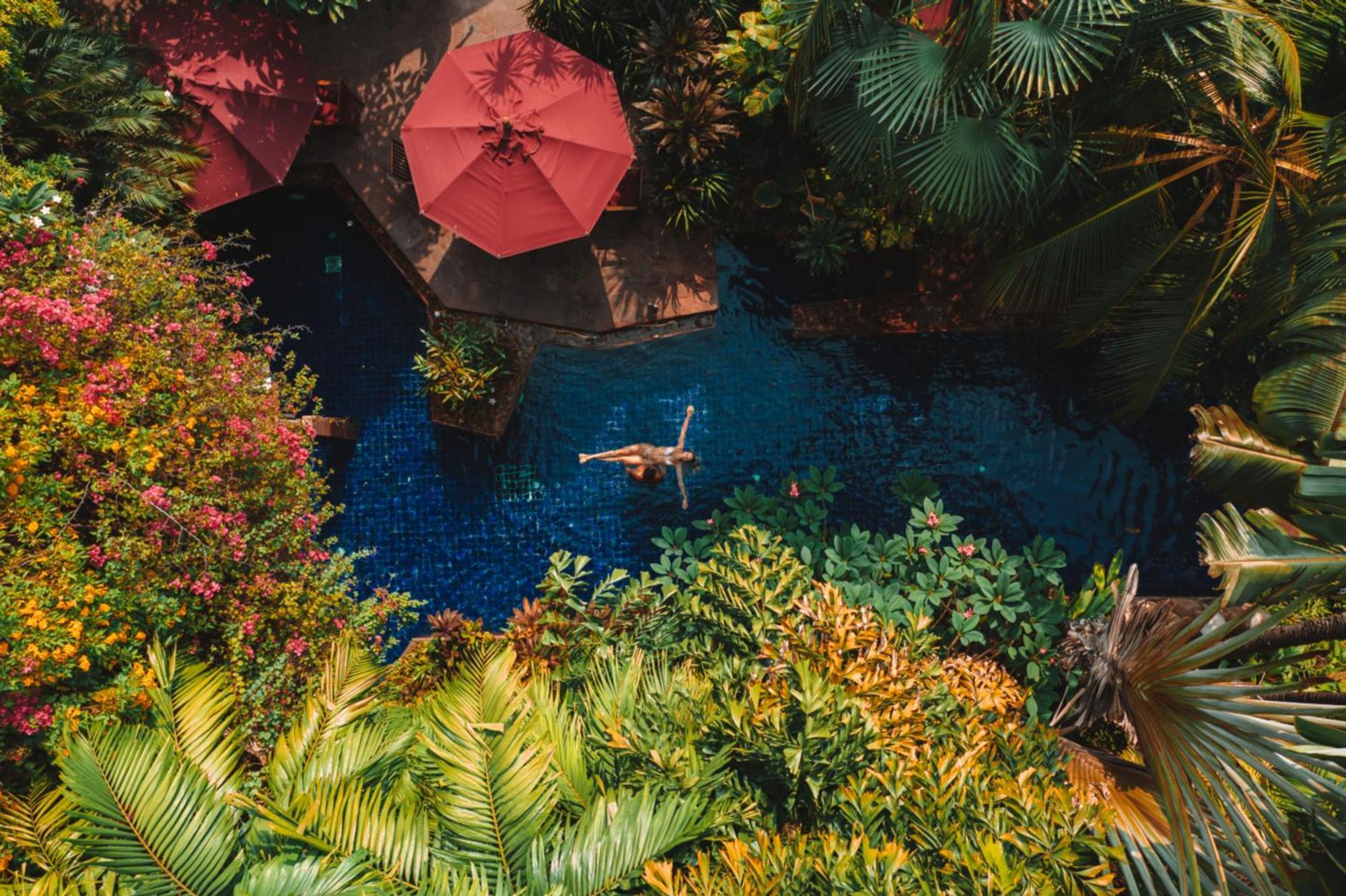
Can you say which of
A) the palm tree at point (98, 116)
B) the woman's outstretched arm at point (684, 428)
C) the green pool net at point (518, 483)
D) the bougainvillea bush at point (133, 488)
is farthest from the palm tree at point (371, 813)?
the palm tree at point (98, 116)

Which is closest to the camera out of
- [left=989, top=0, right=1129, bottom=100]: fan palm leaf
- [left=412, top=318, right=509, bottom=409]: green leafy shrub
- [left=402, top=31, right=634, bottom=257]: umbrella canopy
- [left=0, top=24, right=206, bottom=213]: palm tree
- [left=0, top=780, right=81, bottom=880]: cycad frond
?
[left=0, top=780, right=81, bottom=880]: cycad frond

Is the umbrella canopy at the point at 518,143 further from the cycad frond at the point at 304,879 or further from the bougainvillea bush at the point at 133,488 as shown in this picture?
the cycad frond at the point at 304,879

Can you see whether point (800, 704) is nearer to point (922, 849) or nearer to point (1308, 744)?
point (922, 849)

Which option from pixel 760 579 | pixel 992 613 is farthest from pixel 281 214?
pixel 992 613

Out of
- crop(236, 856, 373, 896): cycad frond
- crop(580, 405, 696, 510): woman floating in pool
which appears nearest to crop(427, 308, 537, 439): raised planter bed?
crop(580, 405, 696, 510): woman floating in pool

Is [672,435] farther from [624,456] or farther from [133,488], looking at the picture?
[133,488]

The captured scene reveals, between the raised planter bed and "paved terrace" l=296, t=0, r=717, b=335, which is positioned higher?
"paved terrace" l=296, t=0, r=717, b=335

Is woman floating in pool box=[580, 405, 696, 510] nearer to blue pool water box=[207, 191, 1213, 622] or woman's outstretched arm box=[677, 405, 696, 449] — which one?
woman's outstretched arm box=[677, 405, 696, 449]
